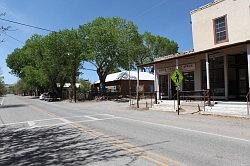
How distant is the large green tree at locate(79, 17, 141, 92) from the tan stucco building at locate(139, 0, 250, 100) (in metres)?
21.1

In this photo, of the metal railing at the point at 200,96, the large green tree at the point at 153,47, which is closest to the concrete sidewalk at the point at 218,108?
the metal railing at the point at 200,96

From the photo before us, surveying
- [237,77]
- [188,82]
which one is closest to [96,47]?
[188,82]

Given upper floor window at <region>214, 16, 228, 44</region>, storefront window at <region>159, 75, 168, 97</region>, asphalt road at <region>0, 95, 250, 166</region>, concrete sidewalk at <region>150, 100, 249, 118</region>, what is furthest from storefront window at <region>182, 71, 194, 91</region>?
asphalt road at <region>0, 95, 250, 166</region>

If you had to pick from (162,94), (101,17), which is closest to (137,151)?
(162,94)

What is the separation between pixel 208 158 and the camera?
27.6 feet

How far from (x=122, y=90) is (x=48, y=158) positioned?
166 feet

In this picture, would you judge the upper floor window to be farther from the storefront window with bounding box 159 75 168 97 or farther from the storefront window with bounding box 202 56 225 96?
the storefront window with bounding box 159 75 168 97

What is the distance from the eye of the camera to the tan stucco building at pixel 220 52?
2359cm

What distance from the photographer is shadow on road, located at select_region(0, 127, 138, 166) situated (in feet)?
29.7

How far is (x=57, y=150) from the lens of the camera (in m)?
10.6

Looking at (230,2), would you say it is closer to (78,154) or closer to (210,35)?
(210,35)

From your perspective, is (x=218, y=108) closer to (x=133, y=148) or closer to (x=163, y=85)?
(x=163, y=85)

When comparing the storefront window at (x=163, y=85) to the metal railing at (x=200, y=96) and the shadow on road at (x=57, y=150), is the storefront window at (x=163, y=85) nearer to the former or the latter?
the metal railing at (x=200, y=96)

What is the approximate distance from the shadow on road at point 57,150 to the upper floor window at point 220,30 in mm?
15579
